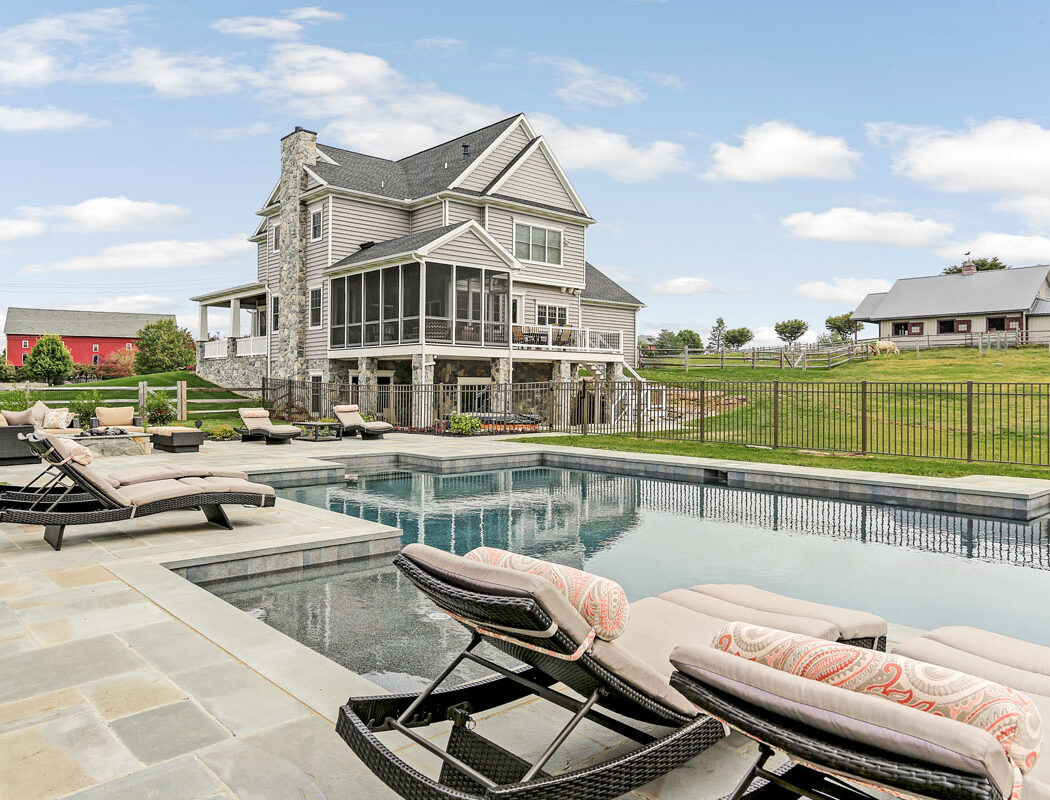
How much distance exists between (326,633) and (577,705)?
2.85 meters

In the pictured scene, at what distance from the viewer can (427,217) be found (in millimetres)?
25234

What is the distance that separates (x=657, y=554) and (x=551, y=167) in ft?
73.1

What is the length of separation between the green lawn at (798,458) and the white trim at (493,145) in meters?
11.0

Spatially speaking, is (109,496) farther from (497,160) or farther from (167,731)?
(497,160)

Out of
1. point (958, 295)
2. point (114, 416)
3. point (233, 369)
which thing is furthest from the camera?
point (958, 295)

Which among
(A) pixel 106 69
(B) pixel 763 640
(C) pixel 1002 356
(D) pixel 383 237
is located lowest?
(B) pixel 763 640

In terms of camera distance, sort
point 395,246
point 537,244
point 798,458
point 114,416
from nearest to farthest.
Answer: point 798,458 → point 114,416 → point 395,246 → point 537,244

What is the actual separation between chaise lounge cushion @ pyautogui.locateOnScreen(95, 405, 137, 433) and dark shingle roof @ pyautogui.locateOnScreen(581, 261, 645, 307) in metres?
18.8

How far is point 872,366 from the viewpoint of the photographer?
109 feet

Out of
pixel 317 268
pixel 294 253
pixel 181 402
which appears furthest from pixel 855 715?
pixel 294 253

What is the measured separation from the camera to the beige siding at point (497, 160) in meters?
24.9

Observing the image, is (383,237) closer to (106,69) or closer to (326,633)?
(106,69)

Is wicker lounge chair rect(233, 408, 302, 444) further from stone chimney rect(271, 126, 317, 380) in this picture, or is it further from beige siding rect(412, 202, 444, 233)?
beige siding rect(412, 202, 444, 233)

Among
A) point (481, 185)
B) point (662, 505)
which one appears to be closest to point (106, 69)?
point (481, 185)
